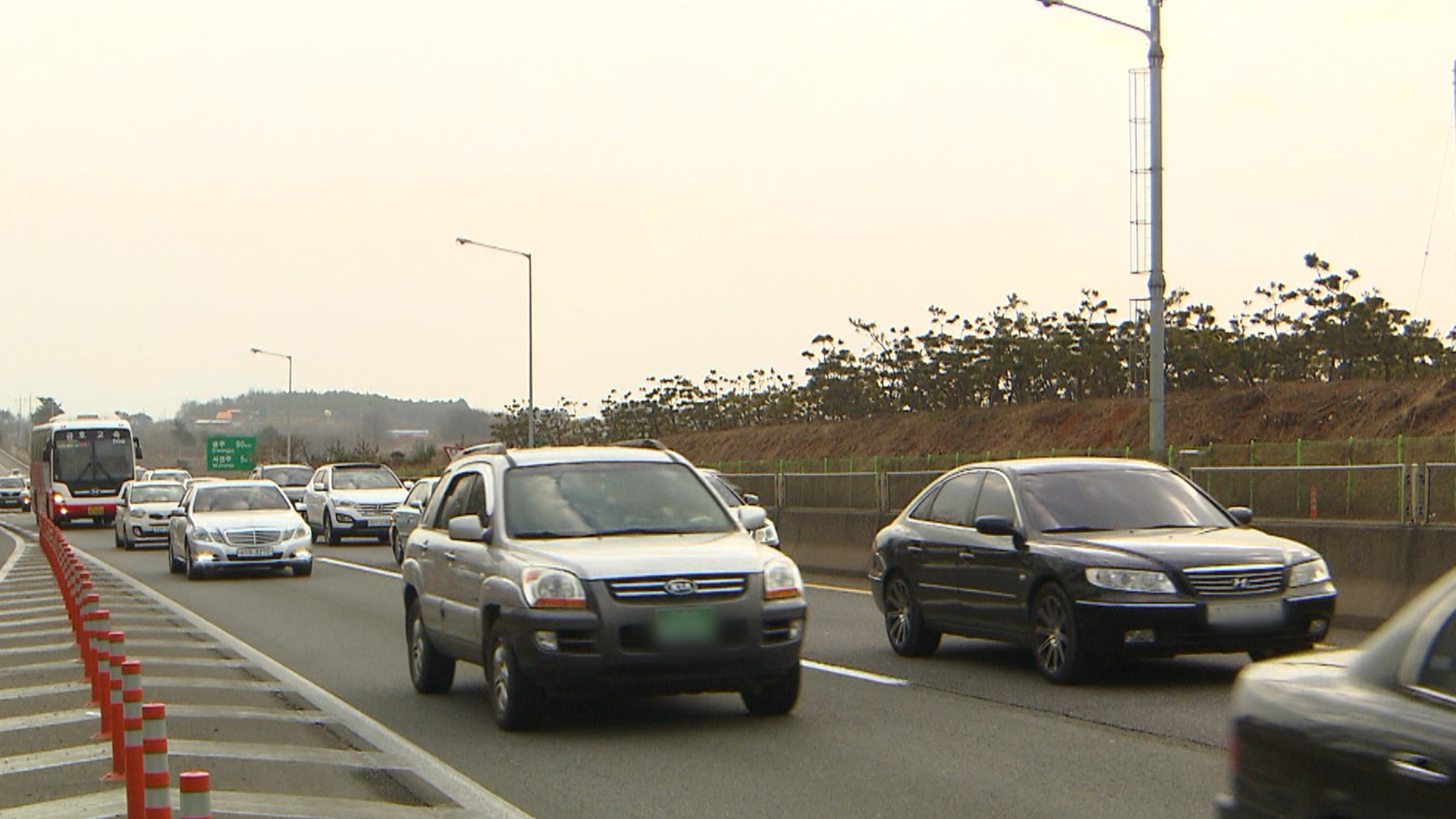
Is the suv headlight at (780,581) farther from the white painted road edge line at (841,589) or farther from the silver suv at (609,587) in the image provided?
the white painted road edge line at (841,589)

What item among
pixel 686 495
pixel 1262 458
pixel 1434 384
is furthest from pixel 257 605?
pixel 1434 384

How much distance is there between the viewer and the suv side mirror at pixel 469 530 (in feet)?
34.1

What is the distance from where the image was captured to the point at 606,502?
1073cm

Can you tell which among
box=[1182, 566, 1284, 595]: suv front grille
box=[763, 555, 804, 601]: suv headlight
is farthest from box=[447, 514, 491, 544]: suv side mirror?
box=[1182, 566, 1284, 595]: suv front grille

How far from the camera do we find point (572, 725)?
33.9 ft

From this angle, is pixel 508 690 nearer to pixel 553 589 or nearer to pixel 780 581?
pixel 553 589

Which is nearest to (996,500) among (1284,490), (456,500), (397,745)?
(456,500)

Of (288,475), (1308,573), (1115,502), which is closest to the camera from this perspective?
(1308,573)

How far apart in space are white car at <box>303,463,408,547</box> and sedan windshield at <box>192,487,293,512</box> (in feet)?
25.4

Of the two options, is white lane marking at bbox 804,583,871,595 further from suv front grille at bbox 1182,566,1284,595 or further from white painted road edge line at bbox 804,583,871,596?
suv front grille at bbox 1182,566,1284,595

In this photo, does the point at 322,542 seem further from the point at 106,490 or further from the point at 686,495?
the point at 686,495

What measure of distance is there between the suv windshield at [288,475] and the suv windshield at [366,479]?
11.7m

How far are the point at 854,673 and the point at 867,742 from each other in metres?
3.15

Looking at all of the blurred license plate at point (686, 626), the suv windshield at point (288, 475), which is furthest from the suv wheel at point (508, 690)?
the suv windshield at point (288, 475)
